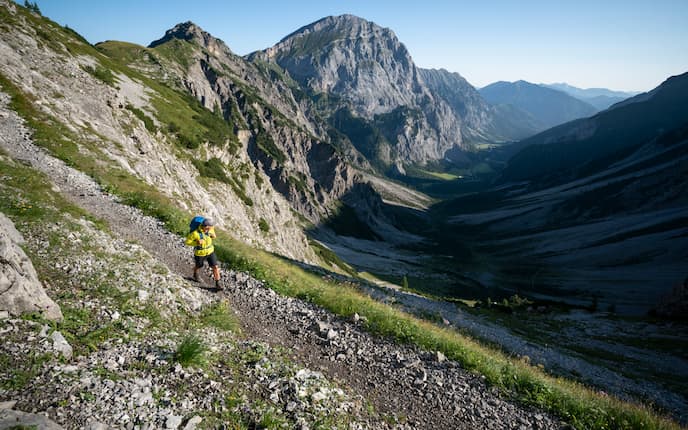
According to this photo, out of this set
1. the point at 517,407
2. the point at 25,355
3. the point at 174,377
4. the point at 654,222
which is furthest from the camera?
the point at 654,222

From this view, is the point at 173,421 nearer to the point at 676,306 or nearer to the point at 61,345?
the point at 61,345

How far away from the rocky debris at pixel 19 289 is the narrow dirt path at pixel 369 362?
17.8 feet

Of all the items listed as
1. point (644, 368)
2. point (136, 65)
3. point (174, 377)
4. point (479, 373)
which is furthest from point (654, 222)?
point (136, 65)

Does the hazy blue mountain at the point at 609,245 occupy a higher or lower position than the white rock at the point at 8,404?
lower

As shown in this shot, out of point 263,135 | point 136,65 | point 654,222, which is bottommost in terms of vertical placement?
point 654,222

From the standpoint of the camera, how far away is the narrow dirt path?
9414 millimetres

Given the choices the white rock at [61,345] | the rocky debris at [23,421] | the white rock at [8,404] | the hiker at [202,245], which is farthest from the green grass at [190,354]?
the hiker at [202,245]

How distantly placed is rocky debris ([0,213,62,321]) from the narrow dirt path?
17.8 ft

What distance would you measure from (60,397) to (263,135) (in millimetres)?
191678

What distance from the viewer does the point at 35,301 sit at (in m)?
8.38

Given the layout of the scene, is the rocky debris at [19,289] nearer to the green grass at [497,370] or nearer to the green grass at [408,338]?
the green grass at [408,338]

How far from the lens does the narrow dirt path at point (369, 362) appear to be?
9414 millimetres

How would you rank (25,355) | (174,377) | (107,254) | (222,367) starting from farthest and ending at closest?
(107,254)
(222,367)
(174,377)
(25,355)

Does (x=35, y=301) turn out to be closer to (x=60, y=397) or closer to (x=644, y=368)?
(x=60, y=397)
